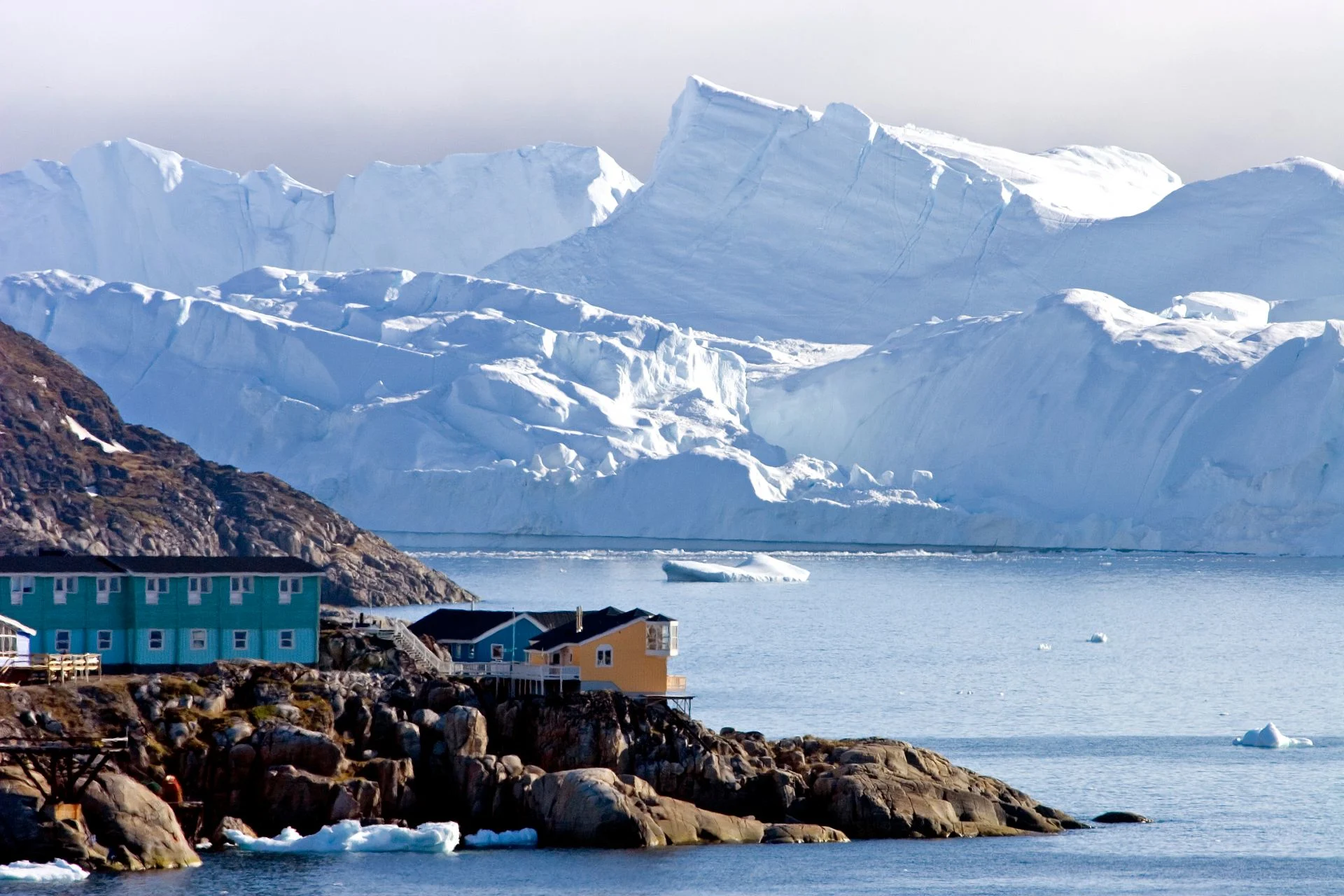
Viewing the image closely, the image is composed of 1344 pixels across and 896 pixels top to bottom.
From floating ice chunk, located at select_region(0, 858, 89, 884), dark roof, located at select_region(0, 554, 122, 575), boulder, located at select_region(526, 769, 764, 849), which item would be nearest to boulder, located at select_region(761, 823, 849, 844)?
boulder, located at select_region(526, 769, 764, 849)

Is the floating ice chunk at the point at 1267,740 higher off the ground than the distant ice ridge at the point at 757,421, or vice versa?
the distant ice ridge at the point at 757,421

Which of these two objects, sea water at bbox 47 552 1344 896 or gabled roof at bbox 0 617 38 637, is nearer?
sea water at bbox 47 552 1344 896

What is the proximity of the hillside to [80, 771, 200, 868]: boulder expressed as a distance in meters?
39.7

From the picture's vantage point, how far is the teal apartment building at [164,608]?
32.8 metres

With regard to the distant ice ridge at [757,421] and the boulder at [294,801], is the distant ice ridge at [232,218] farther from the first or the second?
the boulder at [294,801]

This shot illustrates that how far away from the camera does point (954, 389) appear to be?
12350 centimetres

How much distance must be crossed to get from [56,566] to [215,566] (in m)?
2.25

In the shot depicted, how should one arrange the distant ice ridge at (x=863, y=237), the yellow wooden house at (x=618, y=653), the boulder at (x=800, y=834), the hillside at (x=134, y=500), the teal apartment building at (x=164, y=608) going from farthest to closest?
the distant ice ridge at (x=863, y=237)
the hillside at (x=134, y=500)
the yellow wooden house at (x=618, y=653)
the teal apartment building at (x=164, y=608)
the boulder at (x=800, y=834)

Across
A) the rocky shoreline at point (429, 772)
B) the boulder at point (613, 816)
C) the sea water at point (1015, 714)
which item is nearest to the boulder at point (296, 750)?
the rocky shoreline at point (429, 772)

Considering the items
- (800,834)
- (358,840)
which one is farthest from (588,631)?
(358,840)

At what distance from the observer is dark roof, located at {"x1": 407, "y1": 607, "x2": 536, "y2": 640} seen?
37688mm

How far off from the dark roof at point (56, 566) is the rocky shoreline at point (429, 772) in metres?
3.17

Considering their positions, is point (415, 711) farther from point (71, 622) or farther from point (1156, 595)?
point (1156, 595)

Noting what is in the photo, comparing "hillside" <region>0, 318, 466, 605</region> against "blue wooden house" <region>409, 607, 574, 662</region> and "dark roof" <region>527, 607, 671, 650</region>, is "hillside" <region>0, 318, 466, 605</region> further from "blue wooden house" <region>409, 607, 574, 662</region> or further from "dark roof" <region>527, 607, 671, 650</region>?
"dark roof" <region>527, 607, 671, 650</region>
